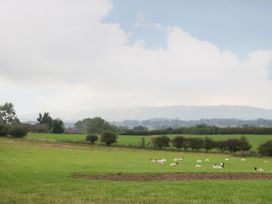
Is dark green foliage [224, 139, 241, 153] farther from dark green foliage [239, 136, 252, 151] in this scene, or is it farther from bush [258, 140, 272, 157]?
bush [258, 140, 272, 157]

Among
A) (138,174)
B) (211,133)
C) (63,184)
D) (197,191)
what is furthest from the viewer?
(211,133)

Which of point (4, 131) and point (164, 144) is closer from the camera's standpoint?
point (164, 144)

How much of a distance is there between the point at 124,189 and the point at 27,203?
967 centimetres

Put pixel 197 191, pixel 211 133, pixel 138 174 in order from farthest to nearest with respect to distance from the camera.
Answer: pixel 211 133
pixel 138 174
pixel 197 191

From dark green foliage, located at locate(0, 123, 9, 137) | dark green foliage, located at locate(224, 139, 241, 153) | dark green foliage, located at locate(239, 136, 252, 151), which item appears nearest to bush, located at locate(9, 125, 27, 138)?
dark green foliage, located at locate(0, 123, 9, 137)

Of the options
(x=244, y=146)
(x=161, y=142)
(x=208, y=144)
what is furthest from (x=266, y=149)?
(x=161, y=142)

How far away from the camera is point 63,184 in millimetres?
30000

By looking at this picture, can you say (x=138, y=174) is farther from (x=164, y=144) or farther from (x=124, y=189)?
(x=164, y=144)

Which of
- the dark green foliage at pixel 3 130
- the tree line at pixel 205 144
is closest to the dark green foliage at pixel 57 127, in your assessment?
the dark green foliage at pixel 3 130

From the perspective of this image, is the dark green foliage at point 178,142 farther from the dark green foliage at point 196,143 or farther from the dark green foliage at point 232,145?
the dark green foliage at point 232,145

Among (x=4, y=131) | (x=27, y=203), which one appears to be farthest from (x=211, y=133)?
(x=27, y=203)

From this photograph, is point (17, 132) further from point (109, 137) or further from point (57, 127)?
point (57, 127)

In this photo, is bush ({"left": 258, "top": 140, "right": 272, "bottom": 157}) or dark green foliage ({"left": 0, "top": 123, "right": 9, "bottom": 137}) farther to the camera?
dark green foliage ({"left": 0, "top": 123, "right": 9, "bottom": 137})

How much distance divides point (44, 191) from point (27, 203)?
6992 millimetres
